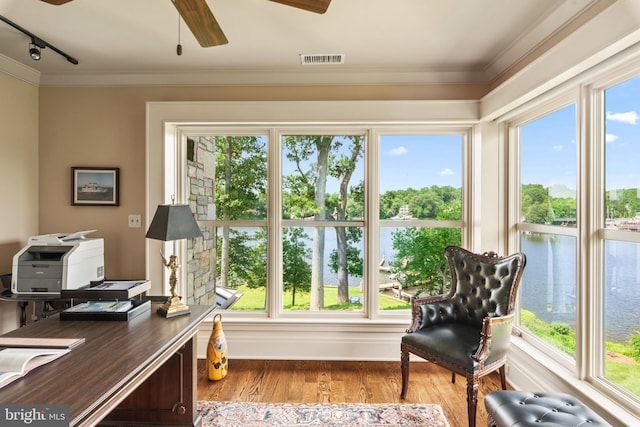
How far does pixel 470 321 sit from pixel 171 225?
213cm

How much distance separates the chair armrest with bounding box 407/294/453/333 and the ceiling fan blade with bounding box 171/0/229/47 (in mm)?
2076

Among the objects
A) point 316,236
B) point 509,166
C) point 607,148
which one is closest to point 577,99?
point 607,148

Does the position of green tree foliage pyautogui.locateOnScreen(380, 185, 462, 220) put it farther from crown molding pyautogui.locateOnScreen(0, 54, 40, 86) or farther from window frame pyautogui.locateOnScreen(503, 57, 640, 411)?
crown molding pyautogui.locateOnScreen(0, 54, 40, 86)

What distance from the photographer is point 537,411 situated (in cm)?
150

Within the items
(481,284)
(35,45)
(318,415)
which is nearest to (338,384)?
(318,415)

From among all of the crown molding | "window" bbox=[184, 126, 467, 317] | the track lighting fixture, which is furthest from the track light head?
"window" bbox=[184, 126, 467, 317]

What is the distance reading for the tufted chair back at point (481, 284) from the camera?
2279 mm

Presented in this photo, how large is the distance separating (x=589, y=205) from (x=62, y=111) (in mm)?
4036

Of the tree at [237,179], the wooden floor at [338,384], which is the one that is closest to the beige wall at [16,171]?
the tree at [237,179]

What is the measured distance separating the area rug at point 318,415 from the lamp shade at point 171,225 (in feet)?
3.94

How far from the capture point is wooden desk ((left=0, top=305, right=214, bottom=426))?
102 centimetres

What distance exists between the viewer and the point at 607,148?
6.17 feet

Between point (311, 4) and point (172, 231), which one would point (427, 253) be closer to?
point (172, 231)

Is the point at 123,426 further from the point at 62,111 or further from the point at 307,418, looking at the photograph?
the point at 62,111
